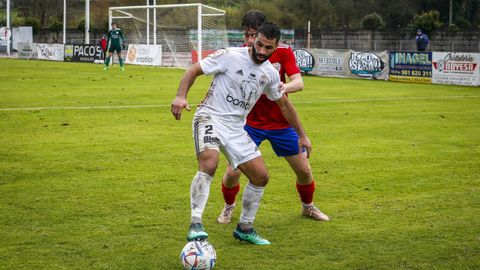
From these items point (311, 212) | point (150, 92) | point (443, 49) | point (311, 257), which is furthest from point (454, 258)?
point (443, 49)

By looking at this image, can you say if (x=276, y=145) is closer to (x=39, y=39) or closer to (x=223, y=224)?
(x=223, y=224)

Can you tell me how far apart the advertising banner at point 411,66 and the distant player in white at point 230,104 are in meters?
26.3

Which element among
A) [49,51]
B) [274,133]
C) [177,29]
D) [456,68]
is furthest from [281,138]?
[49,51]

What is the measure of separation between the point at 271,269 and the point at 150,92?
18.7 metres

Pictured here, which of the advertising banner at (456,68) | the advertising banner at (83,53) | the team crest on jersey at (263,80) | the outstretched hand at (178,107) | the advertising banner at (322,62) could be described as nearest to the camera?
the outstretched hand at (178,107)

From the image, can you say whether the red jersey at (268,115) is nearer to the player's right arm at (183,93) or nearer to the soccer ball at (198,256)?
the player's right arm at (183,93)

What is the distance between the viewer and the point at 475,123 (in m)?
17.5

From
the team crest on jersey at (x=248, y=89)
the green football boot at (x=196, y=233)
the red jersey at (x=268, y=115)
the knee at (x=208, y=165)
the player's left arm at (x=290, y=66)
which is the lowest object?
the green football boot at (x=196, y=233)

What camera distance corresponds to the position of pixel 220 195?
368 inches

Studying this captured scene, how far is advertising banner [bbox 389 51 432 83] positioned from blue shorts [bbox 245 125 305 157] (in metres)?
25.1

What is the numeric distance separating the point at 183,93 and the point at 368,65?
29.2 meters

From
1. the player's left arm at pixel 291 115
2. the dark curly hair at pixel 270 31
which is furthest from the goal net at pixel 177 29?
the dark curly hair at pixel 270 31

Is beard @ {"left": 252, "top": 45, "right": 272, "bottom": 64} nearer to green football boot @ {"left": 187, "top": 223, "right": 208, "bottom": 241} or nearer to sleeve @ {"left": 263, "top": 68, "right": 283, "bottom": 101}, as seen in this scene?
sleeve @ {"left": 263, "top": 68, "right": 283, "bottom": 101}

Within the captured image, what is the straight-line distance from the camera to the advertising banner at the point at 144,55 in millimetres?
45034
